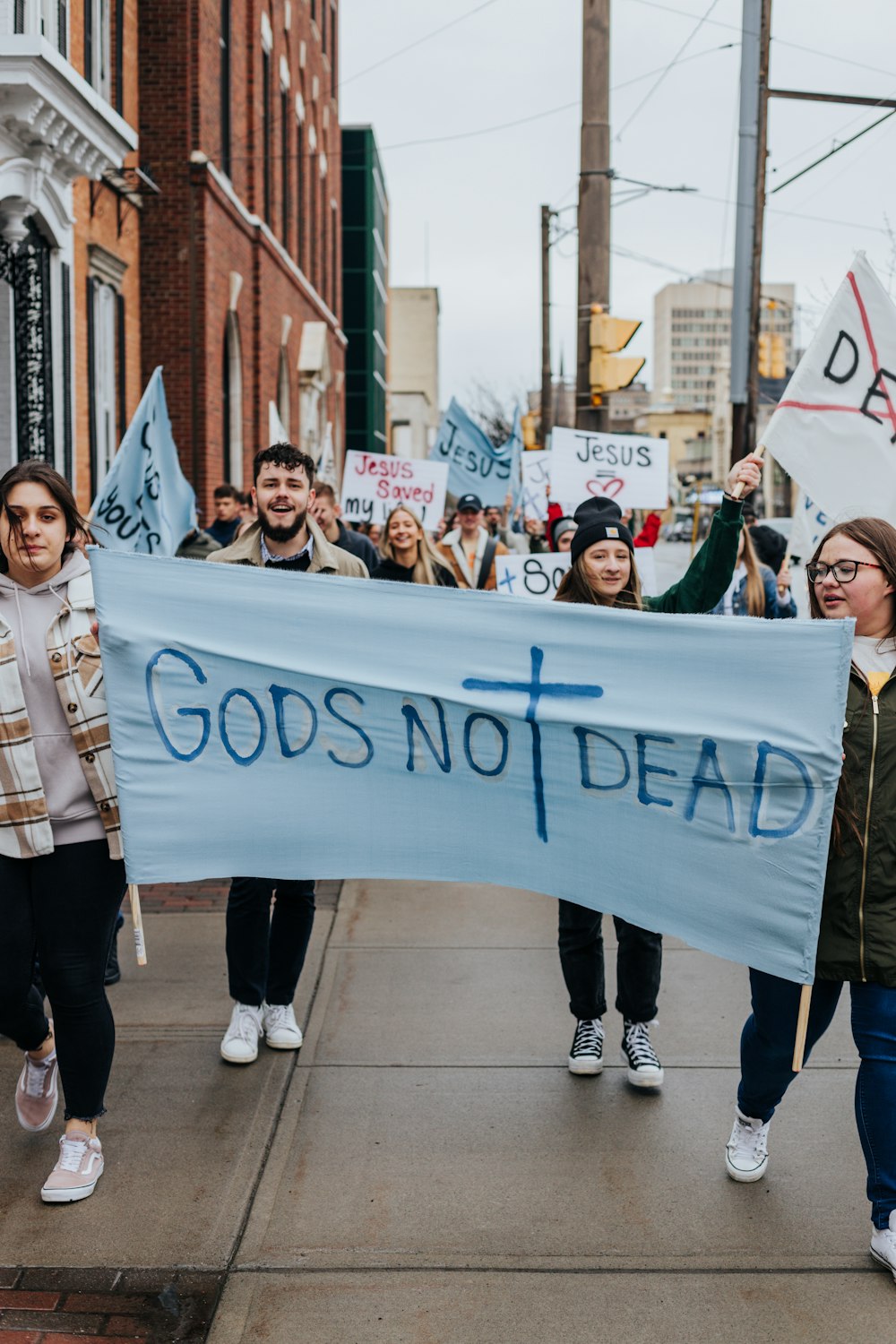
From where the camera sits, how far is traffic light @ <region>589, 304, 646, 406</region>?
1140 cm

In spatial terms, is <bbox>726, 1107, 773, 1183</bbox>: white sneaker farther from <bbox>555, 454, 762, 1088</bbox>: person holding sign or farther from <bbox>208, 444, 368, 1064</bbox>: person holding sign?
<bbox>208, 444, 368, 1064</bbox>: person holding sign

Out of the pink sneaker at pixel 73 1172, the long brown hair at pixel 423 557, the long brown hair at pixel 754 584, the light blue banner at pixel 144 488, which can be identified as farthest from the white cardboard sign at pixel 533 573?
the pink sneaker at pixel 73 1172

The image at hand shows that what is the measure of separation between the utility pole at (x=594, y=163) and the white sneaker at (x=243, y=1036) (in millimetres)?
7852

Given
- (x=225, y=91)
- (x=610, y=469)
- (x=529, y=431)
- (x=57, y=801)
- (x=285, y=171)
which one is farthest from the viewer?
(x=529, y=431)

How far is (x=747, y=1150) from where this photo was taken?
3.93m

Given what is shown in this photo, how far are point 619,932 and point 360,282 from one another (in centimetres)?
4254

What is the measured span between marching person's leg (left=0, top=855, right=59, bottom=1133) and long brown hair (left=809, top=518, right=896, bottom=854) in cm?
204

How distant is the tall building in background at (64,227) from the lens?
10453 millimetres

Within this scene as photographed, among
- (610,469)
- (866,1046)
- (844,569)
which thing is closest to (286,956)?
(866,1046)

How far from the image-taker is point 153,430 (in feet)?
28.1

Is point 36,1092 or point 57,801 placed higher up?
point 57,801

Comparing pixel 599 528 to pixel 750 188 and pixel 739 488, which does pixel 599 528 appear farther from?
pixel 750 188

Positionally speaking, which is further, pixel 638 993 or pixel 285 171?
pixel 285 171

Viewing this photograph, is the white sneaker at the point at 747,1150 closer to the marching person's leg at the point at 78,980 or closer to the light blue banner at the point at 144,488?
the marching person's leg at the point at 78,980
